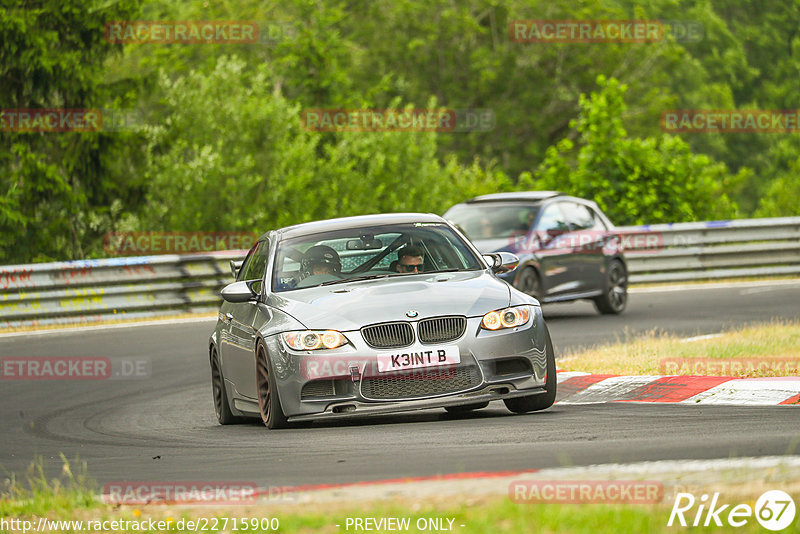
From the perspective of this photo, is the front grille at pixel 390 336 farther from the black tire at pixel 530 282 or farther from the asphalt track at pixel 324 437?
the black tire at pixel 530 282

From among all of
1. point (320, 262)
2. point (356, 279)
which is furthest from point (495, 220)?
point (356, 279)

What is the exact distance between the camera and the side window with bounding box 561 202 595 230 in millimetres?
19203

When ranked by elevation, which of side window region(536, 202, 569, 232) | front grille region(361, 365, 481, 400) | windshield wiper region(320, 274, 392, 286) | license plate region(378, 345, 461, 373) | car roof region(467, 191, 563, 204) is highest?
windshield wiper region(320, 274, 392, 286)

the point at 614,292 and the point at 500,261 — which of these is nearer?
the point at 500,261

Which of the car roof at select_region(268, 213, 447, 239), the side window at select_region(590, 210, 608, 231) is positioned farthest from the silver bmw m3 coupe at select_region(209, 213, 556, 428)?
the side window at select_region(590, 210, 608, 231)

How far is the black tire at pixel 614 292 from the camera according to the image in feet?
63.5

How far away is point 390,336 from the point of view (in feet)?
29.4

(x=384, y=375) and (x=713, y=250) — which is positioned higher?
(x=384, y=375)

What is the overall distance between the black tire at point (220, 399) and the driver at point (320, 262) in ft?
4.11

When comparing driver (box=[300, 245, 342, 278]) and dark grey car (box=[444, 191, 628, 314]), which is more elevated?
driver (box=[300, 245, 342, 278])

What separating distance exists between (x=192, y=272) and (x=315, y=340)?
12.6 metres

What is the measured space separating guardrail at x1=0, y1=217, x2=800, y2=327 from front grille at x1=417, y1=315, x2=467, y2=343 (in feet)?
39.3

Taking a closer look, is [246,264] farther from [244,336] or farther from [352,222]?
[244,336]

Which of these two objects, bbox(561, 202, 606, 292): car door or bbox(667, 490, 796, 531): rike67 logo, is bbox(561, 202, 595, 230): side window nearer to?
bbox(561, 202, 606, 292): car door
